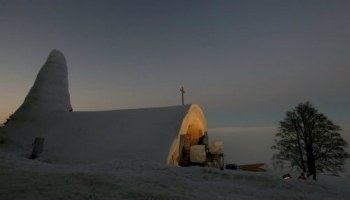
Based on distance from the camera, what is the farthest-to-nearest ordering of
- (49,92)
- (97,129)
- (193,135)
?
(49,92) → (193,135) → (97,129)

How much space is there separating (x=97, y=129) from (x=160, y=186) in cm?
1380

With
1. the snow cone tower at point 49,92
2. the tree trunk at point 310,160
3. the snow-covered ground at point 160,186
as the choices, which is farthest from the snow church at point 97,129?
the tree trunk at point 310,160

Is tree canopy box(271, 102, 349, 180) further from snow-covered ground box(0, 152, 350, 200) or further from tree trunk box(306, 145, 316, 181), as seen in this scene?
snow-covered ground box(0, 152, 350, 200)

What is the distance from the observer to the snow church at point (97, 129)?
659 inches

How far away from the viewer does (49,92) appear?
80.3 ft

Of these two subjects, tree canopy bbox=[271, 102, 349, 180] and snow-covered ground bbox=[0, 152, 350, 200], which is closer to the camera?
snow-covered ground bbox=[0, 152, 350, 200]

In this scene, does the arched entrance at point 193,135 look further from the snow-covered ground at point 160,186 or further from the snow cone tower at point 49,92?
the snow-covered ground at point 160,186

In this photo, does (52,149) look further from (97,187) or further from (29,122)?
(97,187)

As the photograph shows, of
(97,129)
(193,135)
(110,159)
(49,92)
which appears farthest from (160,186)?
(49,92)

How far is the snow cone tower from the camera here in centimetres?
2286

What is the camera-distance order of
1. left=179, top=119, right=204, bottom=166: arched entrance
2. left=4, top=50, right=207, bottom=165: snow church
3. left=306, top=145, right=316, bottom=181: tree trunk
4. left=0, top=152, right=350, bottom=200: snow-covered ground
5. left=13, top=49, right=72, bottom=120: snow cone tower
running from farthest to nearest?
left=306, top=145, right=316, bottom=181: tree trunk
left=13, top=49, right=72, bottom=120: snow cone tower
left=179, top=119, right=204, bottom=166: arched entrance
left=4, top=50, right=207, bottom=165: snow church
left=0, top=152, right=350, bottom=200: snow-covered ground

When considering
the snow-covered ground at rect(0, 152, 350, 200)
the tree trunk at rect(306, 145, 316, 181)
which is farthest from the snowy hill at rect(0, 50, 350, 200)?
the tree trunk at rect(306, 145, 316, 181)

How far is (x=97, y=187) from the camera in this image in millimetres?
5906

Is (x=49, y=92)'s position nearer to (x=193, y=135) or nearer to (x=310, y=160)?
(x=193, y=135)
